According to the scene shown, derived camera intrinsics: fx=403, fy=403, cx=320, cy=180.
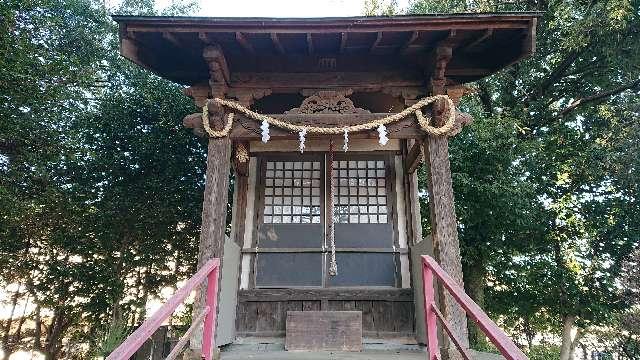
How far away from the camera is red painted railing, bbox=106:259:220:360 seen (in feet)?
5.82

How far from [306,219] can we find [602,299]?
27.4 ft

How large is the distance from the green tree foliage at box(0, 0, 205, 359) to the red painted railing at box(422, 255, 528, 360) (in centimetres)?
719

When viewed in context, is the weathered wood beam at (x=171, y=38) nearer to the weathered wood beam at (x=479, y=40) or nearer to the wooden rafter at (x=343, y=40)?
the wooden rafter at (x=343, y=40)

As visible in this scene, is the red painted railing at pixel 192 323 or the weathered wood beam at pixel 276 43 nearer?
the red painted railing at pixel 192 323

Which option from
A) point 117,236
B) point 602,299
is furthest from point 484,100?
point 117,236

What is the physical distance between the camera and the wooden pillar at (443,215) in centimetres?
391

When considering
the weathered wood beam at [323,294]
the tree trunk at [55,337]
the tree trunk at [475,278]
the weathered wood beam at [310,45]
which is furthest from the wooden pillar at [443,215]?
the tree trunk at [55,337]

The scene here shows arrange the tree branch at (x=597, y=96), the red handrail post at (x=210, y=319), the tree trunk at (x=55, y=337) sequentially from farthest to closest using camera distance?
the tree trunk at (x=55, y=337), the tree branch at (x=597, y=96), the red handrail post at (x=210, y=319)

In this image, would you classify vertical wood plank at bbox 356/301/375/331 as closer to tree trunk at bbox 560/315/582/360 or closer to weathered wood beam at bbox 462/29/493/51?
weathered wood beam at bbox 462/29/493/51

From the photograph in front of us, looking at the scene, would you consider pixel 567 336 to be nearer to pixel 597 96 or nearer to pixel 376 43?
pixel 597 96

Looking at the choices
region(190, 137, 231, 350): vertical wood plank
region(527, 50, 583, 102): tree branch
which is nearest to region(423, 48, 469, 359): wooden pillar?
region(190, 137, 231, 350): vertical wood plank

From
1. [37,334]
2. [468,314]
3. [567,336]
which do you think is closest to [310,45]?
[468,314]

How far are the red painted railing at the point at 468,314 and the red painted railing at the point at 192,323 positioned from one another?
1671 mm

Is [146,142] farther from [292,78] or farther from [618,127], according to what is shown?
[618,127]
